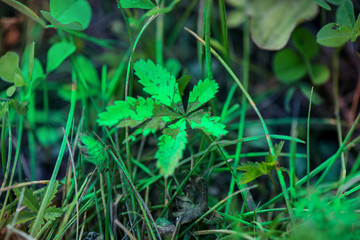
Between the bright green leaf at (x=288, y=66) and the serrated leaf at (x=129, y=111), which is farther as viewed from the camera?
the bright green leaf at (x=288, y=66)

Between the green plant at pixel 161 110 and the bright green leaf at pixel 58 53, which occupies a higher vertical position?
the bright green leaf at pixel 58 53

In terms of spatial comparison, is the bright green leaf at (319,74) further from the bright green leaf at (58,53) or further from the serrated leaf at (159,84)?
the bright green leaf at (58,53)

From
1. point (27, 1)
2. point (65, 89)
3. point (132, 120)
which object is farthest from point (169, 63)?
point (27, 1)

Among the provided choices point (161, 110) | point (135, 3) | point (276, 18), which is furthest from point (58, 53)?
point (276, 18)

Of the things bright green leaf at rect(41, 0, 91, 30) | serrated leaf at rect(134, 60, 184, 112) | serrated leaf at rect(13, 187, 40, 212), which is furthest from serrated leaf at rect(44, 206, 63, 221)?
bright green leaf at rect(41, 0, 91, 30)

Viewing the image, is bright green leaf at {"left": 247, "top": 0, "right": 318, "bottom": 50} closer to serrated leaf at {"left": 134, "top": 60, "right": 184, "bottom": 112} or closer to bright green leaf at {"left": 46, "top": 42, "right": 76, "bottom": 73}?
serrated leaf at {"left": 134, "top": 60, "right": 184, "bottom": 112}

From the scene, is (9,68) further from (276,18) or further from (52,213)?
(276,18)

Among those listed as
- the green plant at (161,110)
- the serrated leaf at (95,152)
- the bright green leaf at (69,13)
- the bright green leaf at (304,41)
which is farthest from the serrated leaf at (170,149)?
the bright green leaf at (304,41)
